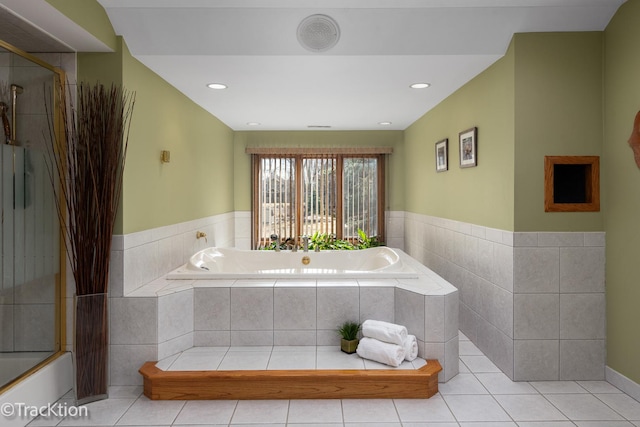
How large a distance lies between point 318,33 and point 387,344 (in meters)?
2.01

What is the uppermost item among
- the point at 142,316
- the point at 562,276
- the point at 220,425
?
the point at 562,276

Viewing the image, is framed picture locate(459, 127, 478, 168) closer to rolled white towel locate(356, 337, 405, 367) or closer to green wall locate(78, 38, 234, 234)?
rolled white towel locate(356, 337, 405, 367)

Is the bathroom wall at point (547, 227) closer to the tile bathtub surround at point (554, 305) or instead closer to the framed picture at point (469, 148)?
the tile bathtub surround at point (554, 305)

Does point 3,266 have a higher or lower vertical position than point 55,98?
lower

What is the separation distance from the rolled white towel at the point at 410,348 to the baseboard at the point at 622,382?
49.1 inches

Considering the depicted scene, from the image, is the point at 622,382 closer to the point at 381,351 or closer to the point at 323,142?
the point at 381,351

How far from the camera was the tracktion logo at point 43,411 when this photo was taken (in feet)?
7.05

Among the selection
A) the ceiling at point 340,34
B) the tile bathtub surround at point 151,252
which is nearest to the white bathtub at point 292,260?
the tile bathtub surround at point 151,252

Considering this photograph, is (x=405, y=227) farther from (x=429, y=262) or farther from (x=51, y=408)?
(x=51, y=408)

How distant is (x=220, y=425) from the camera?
2234 millimetres

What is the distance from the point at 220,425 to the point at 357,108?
3.20 m

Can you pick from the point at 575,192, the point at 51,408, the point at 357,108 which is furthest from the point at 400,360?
the point at 357,108

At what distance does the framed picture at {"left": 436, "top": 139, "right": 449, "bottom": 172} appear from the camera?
3955 millimetres

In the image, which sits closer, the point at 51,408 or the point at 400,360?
the point at 51,408
